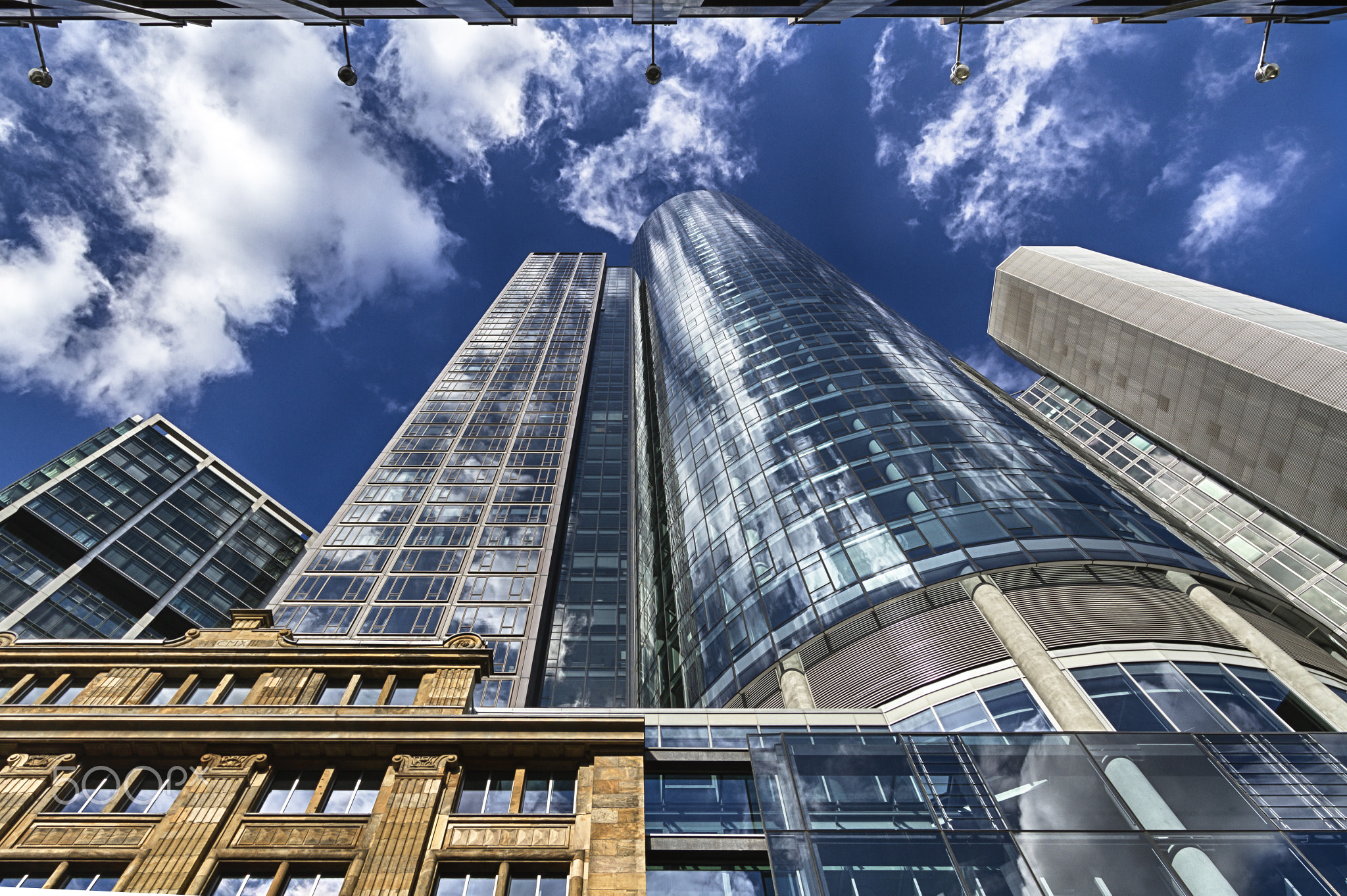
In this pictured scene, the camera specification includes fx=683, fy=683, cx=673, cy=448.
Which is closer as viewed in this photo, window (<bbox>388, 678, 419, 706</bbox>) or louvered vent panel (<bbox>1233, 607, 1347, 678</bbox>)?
window (<bbox>388, 678, 419, 706</bbox>)

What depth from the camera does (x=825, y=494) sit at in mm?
44750

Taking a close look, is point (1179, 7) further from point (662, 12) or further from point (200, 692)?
point (200, 692)

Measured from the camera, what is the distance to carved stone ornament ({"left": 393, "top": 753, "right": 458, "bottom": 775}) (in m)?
21.9

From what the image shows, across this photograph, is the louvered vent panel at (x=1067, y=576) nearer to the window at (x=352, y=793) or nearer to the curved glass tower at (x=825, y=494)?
the curved glass tower at (x=825, y=494)

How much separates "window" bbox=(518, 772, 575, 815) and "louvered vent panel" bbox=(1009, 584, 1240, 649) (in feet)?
69.6

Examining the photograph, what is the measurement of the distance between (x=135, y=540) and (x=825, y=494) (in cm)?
7345

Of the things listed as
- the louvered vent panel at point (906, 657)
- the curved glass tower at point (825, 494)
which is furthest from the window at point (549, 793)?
the curved glass tower at point (825, 494)

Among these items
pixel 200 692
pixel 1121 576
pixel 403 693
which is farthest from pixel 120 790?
pixel 1121 576

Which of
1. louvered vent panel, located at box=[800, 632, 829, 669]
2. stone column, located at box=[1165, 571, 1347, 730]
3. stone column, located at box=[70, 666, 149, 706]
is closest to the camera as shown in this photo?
stone column, located at box=[70, 666, 149, 706]

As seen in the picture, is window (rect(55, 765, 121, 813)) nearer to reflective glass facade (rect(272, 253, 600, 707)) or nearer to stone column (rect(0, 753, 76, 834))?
stone column (rect(0, 753, 76, 834))

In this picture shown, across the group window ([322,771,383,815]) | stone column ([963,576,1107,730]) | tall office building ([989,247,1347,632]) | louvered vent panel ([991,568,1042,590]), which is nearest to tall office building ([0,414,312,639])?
window ([322,771,383,815])

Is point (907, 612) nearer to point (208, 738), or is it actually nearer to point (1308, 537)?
point (208, 738)

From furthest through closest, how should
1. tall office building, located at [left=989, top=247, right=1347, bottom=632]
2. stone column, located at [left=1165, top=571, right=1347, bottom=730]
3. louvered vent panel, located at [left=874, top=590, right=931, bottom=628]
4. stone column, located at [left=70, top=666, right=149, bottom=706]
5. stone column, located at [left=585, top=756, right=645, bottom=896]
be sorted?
1. tall office building, located at [left=989, top=247, right=1347, bottom=632]
2. louvered vent panel, located at [left=874, top=590, right=931, bottom=628]
3. stone column, located at [left=1165, top=571, right=1347, bottom=730]
4. stone column, located at [left=70, top=666, right=149, bottom=706]
5. stone column, located at [left=585, top=756, right=645, bottom=896]

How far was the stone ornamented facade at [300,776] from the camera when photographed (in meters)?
19.3
